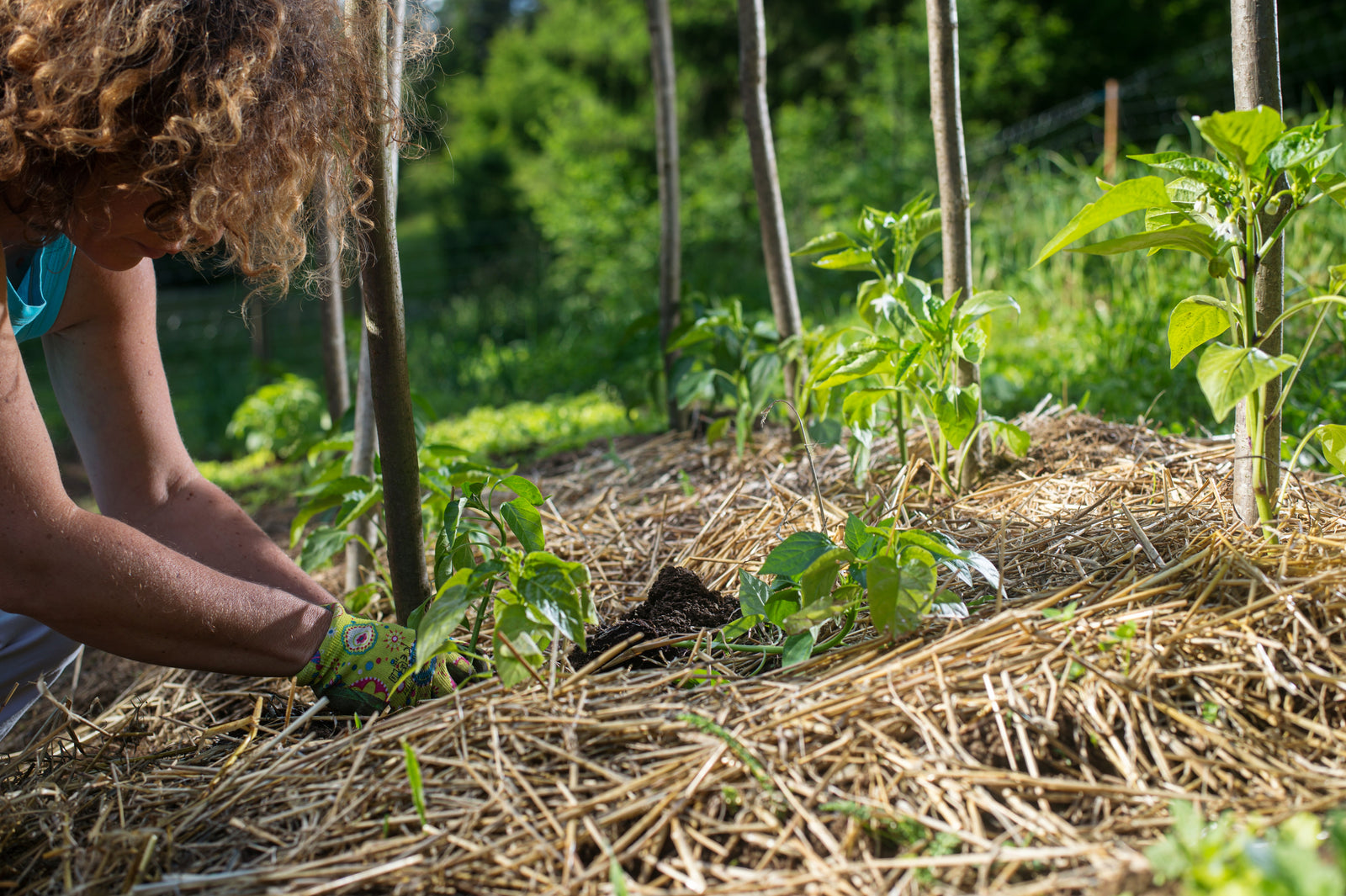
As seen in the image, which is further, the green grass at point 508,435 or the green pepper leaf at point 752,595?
the green grass at point 508,435

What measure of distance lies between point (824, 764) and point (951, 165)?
1.34 m

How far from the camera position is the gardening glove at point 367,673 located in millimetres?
1331

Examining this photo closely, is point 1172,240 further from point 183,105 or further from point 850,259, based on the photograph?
point 183,105

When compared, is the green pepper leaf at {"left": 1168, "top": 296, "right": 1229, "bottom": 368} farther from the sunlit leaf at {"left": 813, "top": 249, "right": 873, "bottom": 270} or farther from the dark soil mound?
the dark soil mound

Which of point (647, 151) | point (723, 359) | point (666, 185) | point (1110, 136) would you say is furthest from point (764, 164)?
point (647, 151)

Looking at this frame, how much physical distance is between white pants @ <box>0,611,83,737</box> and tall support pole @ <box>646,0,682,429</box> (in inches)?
67.3

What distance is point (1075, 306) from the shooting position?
4.00m

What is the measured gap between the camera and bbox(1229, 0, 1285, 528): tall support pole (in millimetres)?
1279

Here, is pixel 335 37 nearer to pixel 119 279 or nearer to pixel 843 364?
pixel 119 279

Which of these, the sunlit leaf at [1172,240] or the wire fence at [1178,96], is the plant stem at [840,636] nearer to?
the sunlit leaf at [1172,240]

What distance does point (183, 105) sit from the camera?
1.19m

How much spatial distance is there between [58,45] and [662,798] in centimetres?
125

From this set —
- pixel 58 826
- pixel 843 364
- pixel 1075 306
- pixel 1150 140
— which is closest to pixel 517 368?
pixel 1075 306

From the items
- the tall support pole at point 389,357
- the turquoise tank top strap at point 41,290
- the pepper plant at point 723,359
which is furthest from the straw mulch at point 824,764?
the pepper plant at point 723,359
